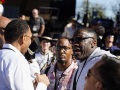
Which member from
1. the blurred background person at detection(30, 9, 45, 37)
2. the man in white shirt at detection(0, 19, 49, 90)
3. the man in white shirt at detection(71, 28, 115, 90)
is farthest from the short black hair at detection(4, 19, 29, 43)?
the blurred background person at detection(30, 9, 45, 37)

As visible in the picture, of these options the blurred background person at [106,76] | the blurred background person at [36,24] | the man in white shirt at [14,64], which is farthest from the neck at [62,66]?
the blurred background person at [36,24]

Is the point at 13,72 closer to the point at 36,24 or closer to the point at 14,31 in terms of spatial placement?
the point at 14,31

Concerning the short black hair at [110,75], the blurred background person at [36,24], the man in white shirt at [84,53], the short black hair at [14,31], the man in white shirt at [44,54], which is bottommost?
the blurred background person at [36,24]

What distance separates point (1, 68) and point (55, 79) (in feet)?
5.58

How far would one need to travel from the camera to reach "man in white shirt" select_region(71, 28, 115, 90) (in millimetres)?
4441

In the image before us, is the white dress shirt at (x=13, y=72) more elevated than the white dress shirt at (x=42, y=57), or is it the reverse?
the white dress shirt at (x=13, y=72)

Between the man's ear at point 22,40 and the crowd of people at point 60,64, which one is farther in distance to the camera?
the man's ear at point 22,40

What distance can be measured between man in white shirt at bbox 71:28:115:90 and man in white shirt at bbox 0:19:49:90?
0.61 metres

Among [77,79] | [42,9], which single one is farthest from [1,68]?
[42,9]

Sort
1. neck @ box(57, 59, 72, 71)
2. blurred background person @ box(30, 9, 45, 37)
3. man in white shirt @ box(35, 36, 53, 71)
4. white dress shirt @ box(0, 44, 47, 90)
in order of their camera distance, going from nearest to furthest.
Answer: white dress shirt @ box(0, 44, 47, 90) < neck @ box(57, 59, 72, 71) < man in white shirt @ box(35, 36, 53, 71) < blurred background person @ box(30, 9, 45, 37)

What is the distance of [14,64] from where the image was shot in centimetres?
372

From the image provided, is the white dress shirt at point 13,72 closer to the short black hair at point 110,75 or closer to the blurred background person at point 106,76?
the blurred background person at point 106,76

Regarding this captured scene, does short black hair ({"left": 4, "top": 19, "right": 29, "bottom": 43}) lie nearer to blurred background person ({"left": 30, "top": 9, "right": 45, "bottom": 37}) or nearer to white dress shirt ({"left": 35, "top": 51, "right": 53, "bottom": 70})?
white dress shirt ({"left": 35, "top": 51, "right": 53, "bottom": 70})

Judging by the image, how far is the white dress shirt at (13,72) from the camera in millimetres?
3701
